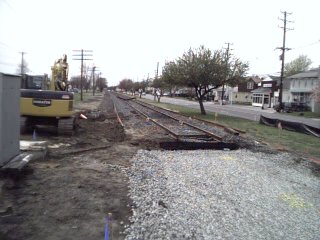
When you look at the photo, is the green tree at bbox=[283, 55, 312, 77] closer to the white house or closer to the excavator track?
the white house

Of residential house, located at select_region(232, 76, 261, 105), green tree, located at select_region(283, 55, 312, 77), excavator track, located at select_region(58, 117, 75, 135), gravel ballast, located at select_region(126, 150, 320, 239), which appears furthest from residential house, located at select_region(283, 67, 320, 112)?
gravel ballast, located at select_region(126, 150, 320, 239)

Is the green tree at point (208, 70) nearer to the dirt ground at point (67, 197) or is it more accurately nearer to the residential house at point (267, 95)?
the dirt ground at point (67, 197)

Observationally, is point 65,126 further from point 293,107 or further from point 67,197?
point 293,107

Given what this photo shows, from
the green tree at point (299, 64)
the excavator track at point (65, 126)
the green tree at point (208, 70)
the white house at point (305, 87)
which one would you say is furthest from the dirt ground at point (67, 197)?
the green tree at point (299, 64)

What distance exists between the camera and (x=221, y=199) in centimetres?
709

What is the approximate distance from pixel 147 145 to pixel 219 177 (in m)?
4.94

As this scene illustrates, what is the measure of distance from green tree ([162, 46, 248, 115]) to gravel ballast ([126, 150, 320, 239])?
2389 cm

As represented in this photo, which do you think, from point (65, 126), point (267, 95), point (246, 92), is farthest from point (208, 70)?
point (246, 92)

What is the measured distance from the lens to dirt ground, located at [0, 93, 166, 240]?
540 cm

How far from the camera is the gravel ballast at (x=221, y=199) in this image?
566cm

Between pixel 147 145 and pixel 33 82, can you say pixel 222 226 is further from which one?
pixel 33 82

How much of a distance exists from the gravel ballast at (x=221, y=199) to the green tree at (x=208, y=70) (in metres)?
23.9

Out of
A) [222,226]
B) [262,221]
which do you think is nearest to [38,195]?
[222,226]

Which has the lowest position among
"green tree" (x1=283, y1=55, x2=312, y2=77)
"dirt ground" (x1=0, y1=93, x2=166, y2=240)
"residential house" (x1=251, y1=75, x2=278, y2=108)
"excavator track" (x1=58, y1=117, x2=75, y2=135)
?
"dirt ground" (x1=0, y1=93, x2=166, y2=240)
